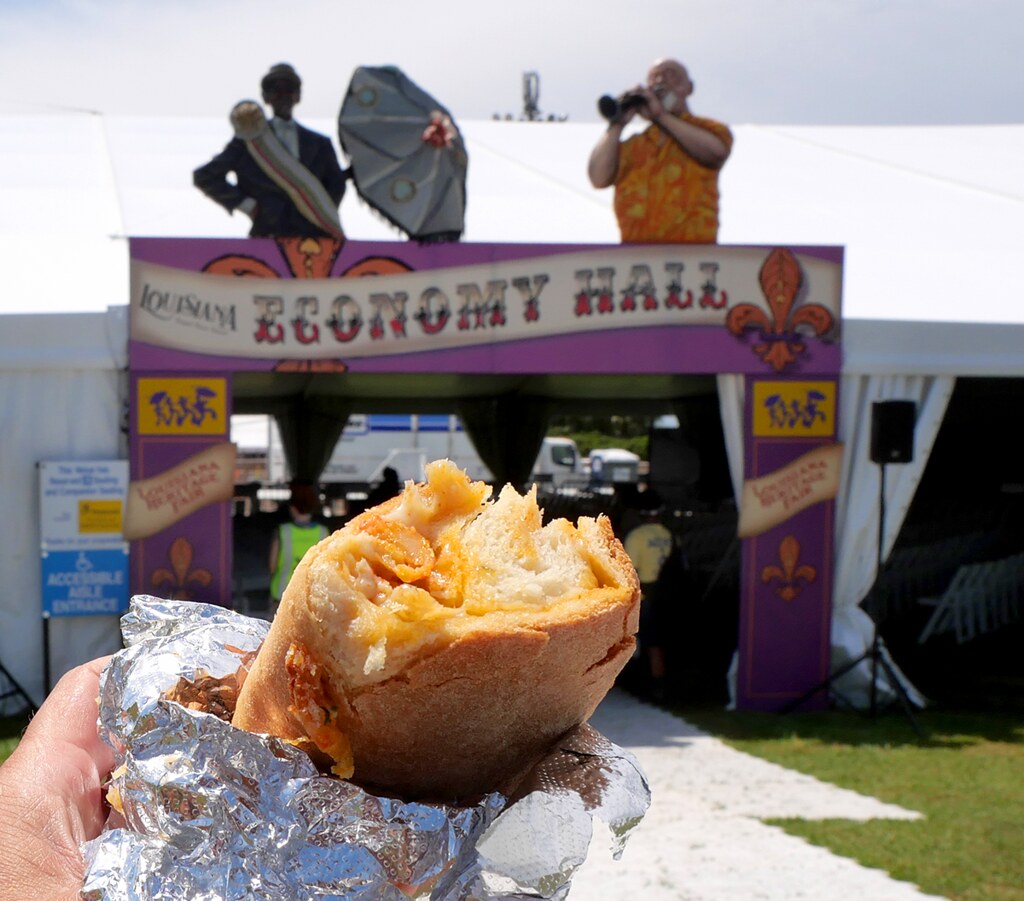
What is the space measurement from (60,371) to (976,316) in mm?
6623

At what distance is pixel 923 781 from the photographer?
699 centimetres

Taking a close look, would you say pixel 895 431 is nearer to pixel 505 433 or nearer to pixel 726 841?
pixel 726 841

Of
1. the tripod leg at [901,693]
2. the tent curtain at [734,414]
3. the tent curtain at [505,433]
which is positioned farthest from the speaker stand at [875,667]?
the tent curtain at [505,433]

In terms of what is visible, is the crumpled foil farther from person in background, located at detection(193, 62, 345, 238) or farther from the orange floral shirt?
the orange floral shirt

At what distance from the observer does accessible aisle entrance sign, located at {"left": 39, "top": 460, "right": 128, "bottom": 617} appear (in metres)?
7.96

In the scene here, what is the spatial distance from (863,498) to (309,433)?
44.0ft

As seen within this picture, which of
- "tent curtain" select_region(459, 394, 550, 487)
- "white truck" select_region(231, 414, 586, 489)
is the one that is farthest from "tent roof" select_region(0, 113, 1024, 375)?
"white truck" select_region(231, 414, 586, 489)

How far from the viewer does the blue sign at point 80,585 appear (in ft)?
26.2

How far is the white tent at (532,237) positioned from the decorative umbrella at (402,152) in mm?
301

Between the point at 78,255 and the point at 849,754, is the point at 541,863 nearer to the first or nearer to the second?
the point at 849,754

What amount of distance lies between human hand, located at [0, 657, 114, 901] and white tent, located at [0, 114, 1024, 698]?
6427 mm

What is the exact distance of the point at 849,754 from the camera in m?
7.59

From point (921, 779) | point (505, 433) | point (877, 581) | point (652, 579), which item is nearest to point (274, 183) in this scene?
point (652, 579)

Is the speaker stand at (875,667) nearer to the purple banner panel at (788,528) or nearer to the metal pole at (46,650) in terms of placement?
the purple banner panel at (788,528)
